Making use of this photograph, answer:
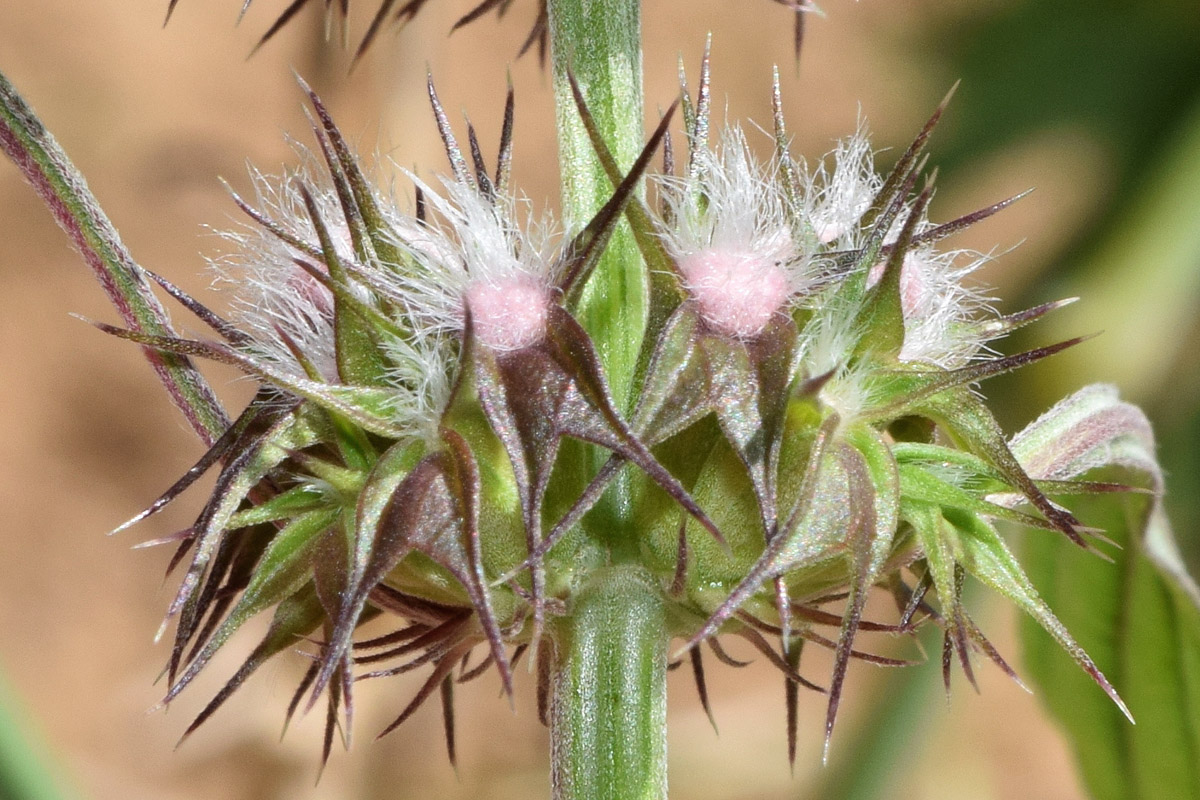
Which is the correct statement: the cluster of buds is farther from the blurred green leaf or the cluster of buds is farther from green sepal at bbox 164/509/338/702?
the blurred green leaf

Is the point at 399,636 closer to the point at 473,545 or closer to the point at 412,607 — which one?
the point at 412,607

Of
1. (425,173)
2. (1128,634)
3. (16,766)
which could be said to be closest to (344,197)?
(16,766)

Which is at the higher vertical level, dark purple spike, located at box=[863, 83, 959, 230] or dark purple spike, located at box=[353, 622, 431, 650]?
dark purple spike, located at box=[863, 83, 959, 230]

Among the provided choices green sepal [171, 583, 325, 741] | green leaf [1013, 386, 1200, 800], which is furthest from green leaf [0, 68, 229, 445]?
green leaf [1013, 386, 1200, 800]

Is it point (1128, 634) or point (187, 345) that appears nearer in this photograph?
point (187, 345)

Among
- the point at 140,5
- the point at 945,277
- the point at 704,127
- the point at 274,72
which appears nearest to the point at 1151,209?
the point at 945,277

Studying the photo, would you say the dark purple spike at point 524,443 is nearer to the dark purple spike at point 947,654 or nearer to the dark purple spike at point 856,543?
the dark purple spike at point 856,543
